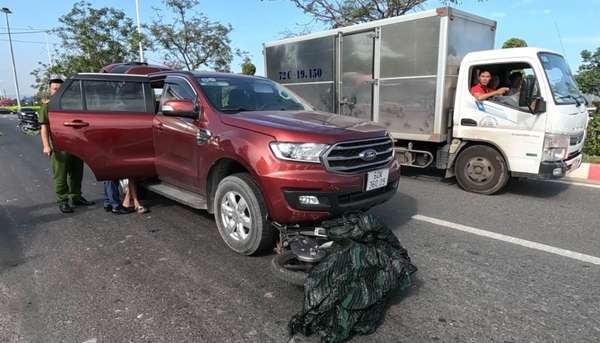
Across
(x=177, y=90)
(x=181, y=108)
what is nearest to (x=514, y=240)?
(x=181, y=108)

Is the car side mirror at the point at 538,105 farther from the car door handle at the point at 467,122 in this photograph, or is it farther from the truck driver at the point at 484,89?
the car door handle at the point at 467,122

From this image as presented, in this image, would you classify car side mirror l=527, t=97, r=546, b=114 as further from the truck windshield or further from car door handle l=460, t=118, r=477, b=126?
car door handle l=460, t=118, r=477, b=126

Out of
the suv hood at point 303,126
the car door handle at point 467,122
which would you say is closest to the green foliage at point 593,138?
the car door handle at point 467,122

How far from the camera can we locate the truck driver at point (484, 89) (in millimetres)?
6059

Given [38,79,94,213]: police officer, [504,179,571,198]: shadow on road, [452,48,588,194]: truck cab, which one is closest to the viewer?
[38,79,94,213]: police officer

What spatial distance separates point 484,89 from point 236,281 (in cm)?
501

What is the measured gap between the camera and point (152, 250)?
406 cm

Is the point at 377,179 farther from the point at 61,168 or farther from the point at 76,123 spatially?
the point at 61,168

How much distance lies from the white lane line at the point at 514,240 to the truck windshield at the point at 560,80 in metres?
2.44

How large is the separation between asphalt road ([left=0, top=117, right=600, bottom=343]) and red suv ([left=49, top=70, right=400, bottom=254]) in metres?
0.54

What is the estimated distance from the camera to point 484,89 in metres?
6.24

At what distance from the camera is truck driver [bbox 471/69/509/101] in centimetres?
606

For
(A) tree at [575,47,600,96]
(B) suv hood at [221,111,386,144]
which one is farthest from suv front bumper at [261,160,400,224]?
(A) tree at [575,47,600,96]

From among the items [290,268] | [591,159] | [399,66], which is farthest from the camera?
[591,159]
